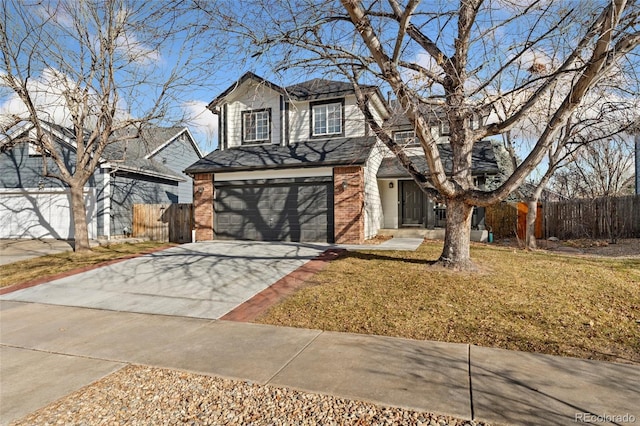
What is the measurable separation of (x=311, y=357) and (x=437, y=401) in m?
1.39

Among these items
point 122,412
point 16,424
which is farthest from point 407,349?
point 16,424

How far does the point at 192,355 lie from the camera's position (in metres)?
3.95

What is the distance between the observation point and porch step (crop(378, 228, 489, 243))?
1345 centimetres

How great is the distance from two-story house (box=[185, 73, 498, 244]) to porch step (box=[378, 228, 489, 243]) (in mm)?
505

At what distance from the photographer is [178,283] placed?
7.48 meters

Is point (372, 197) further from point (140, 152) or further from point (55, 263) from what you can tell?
point (140, 152)

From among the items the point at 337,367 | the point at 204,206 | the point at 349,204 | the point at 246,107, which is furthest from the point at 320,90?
the point at 337,367

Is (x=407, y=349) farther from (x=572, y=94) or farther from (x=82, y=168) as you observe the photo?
(x=82, y=168)

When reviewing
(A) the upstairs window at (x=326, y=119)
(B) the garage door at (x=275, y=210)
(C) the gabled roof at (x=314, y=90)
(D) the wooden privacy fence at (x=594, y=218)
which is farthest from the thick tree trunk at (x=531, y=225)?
(C) the gabled roof at (x=314, y=90)

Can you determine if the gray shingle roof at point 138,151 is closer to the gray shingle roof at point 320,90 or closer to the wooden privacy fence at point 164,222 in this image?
the wooden privacy fence at point 164,222

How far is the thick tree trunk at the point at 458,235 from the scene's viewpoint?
739 cm

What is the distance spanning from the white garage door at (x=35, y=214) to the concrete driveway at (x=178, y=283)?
850 cm

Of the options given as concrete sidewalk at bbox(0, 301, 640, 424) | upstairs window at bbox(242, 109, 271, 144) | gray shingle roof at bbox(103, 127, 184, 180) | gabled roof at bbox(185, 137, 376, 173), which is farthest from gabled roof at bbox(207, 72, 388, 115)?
concrete sidewalk at bbox(0, 301, 640, 424)

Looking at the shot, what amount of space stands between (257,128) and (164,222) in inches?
240
